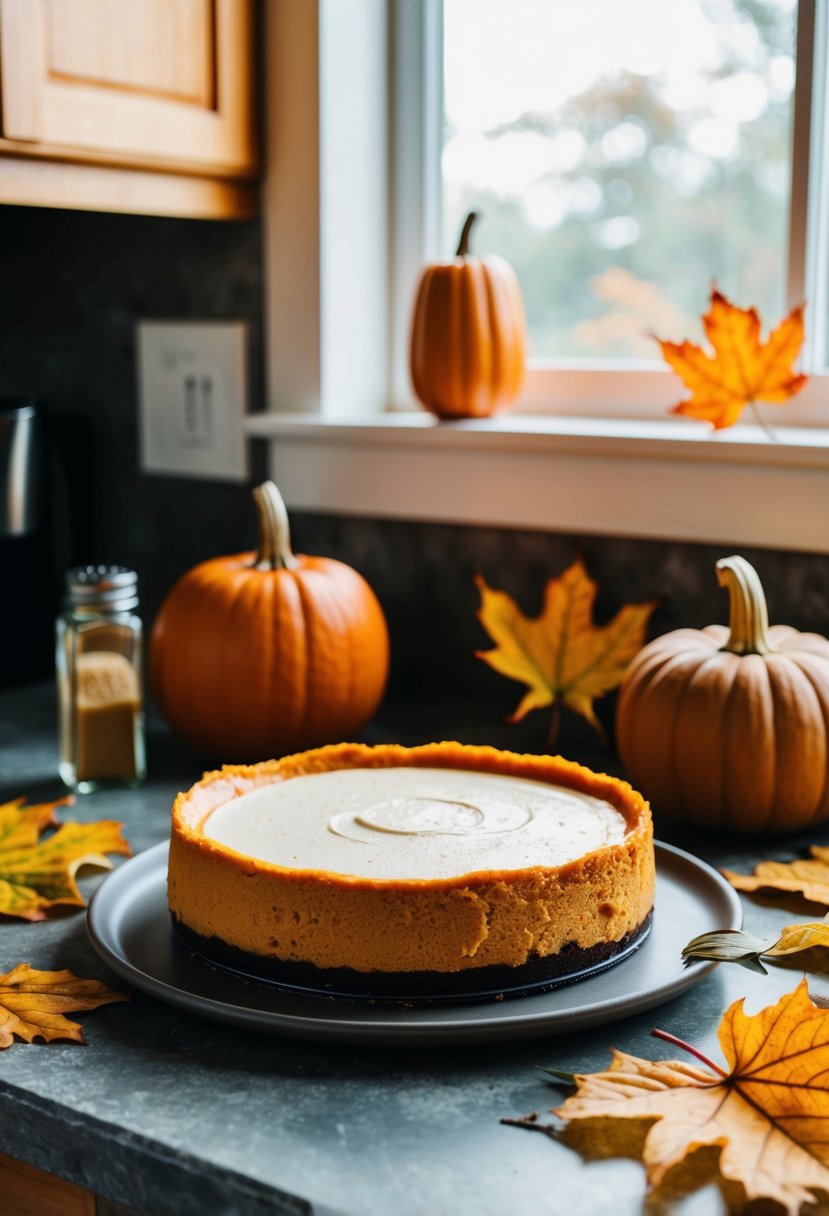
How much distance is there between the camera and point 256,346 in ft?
5.13

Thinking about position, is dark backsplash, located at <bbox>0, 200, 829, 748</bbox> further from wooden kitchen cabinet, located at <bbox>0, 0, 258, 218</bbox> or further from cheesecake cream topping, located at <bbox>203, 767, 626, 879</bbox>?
cheesecake cream topping, located at <bbox>203, 767, 626, 879</bbox>

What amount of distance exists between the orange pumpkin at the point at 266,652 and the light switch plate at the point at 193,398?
0.31 m

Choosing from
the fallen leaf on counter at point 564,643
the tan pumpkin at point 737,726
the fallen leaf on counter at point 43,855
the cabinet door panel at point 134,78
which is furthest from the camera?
the fallen leaf on counter at point 564,643

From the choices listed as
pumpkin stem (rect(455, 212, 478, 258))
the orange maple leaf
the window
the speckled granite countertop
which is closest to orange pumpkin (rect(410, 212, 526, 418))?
pumpkin stem (rect(455, 212, 478, 258))

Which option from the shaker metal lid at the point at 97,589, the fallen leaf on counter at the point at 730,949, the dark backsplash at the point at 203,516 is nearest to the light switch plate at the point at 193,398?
the dark backsplash at the point at 203,516

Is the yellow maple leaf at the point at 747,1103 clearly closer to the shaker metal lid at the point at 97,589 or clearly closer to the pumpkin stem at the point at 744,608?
the pumpkin stem at the point at 744,608

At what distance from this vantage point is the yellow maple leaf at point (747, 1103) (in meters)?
0.62

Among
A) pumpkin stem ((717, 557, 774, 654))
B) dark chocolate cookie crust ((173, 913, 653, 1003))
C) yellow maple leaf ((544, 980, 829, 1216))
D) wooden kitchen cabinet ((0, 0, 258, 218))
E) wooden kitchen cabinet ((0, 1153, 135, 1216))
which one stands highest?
wooden kitchen cabinet ((0, 0, 258, 218))

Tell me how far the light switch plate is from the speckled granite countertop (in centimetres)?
86

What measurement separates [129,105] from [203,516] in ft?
1.68

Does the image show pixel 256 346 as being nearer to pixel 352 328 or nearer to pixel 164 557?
pixel 352 328

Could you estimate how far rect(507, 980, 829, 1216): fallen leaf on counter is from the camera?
0.62 metres

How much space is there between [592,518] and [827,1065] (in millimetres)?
777

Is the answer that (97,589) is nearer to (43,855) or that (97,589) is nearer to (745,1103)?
(43,855)
